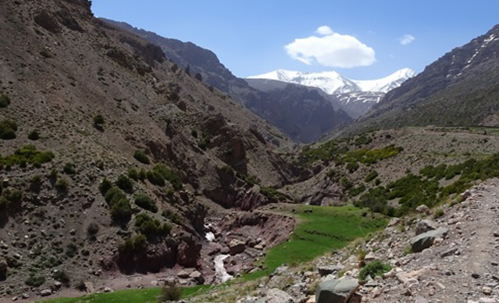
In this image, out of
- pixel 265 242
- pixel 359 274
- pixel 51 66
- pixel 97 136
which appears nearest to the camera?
pixel 359 274

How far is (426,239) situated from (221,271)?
1040 inches

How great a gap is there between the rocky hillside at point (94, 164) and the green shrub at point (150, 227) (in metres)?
0.09

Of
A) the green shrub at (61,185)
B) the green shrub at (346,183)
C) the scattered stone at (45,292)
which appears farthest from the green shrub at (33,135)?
the green shrub at (346,183)

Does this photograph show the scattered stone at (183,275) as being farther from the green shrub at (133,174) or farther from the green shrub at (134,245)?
the green shrub at (133,174)

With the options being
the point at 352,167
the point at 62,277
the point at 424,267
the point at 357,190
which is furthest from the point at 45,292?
the point at 352,167

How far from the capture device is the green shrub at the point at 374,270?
12.2 m

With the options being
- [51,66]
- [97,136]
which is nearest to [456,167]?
[97,136]

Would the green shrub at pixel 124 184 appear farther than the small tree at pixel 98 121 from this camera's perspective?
No

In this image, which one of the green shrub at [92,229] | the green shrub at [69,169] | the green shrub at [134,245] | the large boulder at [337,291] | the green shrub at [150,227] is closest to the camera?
the large boulder at [337,291]

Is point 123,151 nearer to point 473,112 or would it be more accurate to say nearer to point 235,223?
point 235,223

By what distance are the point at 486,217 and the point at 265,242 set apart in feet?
103

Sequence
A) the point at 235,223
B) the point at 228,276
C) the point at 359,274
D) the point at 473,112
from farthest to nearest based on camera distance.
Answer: the point at 473,112 → the point at 235,223 → the point at 228,276 → the point at 359,274

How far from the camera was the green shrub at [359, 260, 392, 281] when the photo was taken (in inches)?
481

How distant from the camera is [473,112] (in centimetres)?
12769
